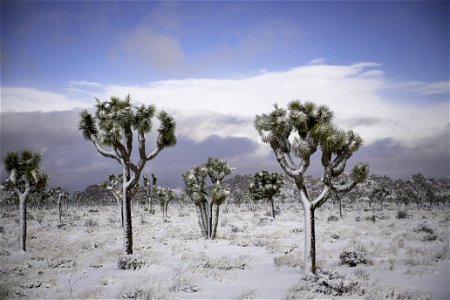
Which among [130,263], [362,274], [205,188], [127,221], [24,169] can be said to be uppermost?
[24,169]

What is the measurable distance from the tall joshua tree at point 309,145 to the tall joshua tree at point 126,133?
4.85m

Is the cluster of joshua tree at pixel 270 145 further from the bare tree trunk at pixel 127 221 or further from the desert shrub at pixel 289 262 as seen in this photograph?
the desert shrub at pixel 289 262

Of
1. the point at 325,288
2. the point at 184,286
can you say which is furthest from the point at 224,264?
the point at 325,288

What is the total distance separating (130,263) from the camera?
537 inches

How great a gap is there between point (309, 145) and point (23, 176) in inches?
651

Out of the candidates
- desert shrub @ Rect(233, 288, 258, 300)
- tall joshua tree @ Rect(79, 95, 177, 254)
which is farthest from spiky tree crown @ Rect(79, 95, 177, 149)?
desert shrub @ Rect(233, 288, 258, 300)

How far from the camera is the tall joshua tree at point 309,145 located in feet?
39.3

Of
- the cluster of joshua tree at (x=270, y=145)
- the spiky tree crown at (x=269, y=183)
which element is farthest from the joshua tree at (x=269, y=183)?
the cluster of joshua tree at (x=270, y=145)

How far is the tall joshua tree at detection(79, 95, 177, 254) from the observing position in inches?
572

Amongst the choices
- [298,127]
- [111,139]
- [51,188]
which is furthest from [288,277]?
[51,188]

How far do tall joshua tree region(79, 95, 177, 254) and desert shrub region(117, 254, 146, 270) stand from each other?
124 centimetres

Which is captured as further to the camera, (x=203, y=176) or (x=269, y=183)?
(x=269, y=183)

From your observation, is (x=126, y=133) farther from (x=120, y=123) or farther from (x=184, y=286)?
(x=184, y=286)

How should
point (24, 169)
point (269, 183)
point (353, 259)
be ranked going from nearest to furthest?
point (353, 259) → point (24, 169) → point (269, 183)
